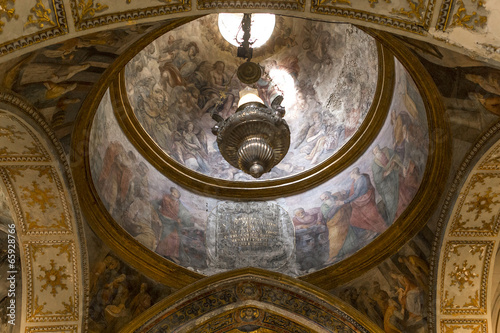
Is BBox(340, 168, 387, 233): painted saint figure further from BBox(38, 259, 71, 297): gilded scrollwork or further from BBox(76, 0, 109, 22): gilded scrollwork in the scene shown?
BBox(76, 0, 109, 22): gilded scrollwork

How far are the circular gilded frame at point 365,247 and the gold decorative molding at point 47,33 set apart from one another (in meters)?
1.86

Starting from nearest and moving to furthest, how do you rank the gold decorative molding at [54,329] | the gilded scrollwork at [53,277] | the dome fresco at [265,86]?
1. the gold decorative molding at [54,329]
2. the gilded scrollwork at [53,277]
3. the dome fresco at [265,86]

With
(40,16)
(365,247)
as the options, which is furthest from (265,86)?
(40,16)

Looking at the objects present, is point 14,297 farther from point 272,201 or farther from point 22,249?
point 272,201

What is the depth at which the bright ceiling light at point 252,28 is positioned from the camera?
412 inches

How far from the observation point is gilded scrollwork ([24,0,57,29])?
4.33m

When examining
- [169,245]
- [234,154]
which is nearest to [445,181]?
[234,154]

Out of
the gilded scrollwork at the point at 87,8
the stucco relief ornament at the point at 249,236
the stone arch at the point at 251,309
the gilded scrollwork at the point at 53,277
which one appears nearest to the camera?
the gilded scrollwork at the point at 87,8

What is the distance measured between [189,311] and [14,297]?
8.14ft

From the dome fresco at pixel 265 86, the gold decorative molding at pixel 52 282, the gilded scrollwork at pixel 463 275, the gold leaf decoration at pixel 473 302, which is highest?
the dome fresco at pixel 265 86

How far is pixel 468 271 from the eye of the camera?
789cm

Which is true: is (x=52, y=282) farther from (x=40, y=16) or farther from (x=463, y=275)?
(x=463, y=275)

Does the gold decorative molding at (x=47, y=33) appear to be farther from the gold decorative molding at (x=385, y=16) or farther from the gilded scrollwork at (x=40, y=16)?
the gold decorative molding at (x=385, y=16)

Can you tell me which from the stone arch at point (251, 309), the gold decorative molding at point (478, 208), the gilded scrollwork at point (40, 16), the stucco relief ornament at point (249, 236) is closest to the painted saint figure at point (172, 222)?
the stucco relief ornament at point (249, 236)
